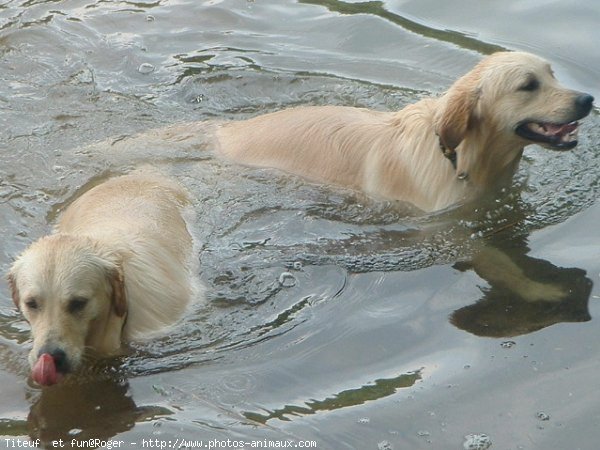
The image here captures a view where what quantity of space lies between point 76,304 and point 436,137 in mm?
2958

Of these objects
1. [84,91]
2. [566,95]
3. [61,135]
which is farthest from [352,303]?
[84,91]

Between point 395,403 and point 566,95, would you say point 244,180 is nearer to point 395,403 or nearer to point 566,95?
point 566,95

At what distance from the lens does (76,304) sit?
5445 millimetres

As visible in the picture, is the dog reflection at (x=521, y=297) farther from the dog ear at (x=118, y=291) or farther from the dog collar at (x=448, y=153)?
the dog ear at (x=118, y=291)

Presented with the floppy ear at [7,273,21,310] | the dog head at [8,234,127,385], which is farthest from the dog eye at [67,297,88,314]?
the floppy ear at [7,273,21,310]

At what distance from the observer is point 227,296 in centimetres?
645

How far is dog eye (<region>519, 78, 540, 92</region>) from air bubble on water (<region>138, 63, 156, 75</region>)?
13.5 feet

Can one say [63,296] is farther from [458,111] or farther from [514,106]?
[514,106]

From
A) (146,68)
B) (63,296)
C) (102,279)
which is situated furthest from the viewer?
(146,68)

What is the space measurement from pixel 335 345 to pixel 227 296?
94 centimetres

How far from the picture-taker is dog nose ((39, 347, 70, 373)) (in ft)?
17.3

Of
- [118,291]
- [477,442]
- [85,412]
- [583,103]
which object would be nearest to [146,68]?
[583,103]

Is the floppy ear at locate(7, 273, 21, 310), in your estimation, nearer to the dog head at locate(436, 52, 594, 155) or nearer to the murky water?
the murky water

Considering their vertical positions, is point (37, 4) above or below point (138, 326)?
above
